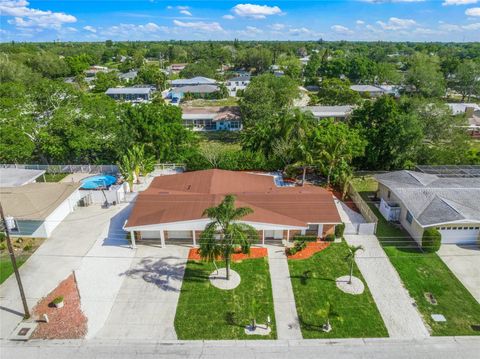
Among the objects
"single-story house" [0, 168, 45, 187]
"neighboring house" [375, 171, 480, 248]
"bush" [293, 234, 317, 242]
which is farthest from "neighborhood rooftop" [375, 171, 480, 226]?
"single-story house" [0, 168, 45, 187]

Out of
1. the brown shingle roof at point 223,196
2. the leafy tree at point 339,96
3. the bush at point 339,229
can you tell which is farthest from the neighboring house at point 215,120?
the bush at point 339,229

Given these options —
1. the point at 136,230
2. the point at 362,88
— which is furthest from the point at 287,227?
the point at 362,88

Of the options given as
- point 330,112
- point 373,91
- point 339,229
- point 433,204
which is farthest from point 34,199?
point 373,91

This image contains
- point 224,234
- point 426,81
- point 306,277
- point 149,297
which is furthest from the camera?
point 426,81

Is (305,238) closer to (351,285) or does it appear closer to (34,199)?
(351,285)

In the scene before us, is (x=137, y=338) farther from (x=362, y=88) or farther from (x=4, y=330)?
(x=362, y=88)
